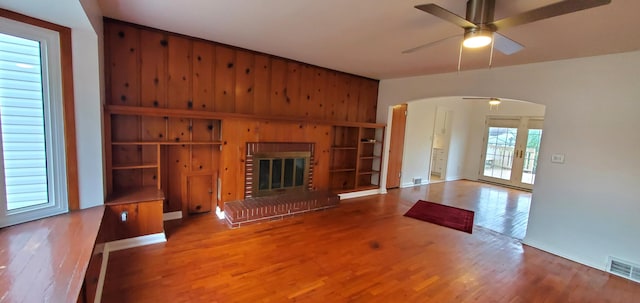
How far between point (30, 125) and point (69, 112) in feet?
0.89

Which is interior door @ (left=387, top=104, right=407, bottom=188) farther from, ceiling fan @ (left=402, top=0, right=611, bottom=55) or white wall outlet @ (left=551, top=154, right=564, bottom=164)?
ceiling fan @ (left=402, top=0, right=611, bottom=55)

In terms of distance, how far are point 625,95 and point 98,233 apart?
5.25m

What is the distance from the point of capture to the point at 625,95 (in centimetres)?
282

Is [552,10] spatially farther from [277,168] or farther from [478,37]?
[277,168]

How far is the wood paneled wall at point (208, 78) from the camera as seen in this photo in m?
3.03

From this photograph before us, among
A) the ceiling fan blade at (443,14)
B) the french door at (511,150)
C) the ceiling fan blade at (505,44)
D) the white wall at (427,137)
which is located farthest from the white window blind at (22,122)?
the french door at (511,150)

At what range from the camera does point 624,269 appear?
112 inches

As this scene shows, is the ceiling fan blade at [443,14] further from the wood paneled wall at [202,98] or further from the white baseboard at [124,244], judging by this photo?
the white baseboard at [124,244]

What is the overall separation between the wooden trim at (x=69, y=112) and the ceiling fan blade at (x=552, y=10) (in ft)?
11.2

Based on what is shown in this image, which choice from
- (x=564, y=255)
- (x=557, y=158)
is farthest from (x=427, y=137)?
(x=564, y=255)

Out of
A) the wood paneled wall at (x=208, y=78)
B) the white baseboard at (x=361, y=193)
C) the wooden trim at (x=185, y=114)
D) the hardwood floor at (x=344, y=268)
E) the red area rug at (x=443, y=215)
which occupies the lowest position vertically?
the hardwood floor at (x=344, y=268)

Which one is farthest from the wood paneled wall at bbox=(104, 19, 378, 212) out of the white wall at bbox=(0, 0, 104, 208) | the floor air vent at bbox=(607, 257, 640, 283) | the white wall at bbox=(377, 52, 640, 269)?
the floor air vent at bbox=(607, 257, 640, 283)

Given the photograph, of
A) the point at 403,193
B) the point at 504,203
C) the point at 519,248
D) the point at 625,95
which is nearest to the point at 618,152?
the point at 625,95

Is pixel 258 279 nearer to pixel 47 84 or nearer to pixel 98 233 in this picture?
pixel 98 233
